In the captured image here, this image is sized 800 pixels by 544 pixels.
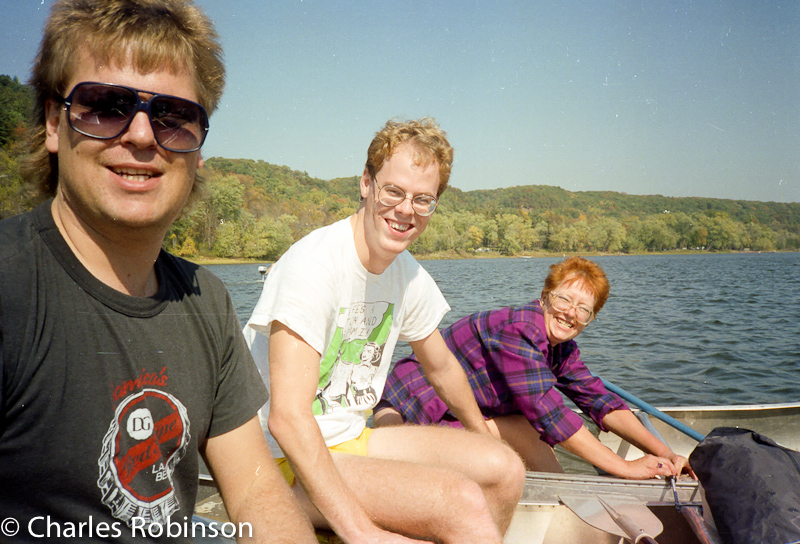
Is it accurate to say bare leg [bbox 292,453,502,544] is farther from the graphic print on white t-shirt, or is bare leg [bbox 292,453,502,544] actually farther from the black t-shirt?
the black t-shirt

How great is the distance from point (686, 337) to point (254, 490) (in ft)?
54.6

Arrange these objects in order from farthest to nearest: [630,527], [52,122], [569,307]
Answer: [569,307], [630,527], [52,122]

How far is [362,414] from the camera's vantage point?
2020mm

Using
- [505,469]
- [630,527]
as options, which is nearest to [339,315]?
[505,469]

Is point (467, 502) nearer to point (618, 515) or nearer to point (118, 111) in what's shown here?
point (618, 515)

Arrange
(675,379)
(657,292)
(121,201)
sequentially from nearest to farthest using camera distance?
(121,201)
(675,379)
(657,292)

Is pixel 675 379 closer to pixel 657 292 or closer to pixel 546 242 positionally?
pixel 657 292

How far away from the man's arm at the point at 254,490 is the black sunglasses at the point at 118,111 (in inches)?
26.0

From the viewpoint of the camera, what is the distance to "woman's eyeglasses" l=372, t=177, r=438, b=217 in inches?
77.3

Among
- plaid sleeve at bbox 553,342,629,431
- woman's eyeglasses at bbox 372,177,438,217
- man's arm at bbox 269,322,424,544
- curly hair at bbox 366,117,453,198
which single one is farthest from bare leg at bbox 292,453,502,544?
plaid sleeve at bbox 553,342,629,431

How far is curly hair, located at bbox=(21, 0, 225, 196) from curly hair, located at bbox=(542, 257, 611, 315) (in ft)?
6.83

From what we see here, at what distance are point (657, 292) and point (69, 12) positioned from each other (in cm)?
3236

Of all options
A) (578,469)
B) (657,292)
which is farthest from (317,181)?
(657,292)

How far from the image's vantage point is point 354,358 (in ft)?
6.53
